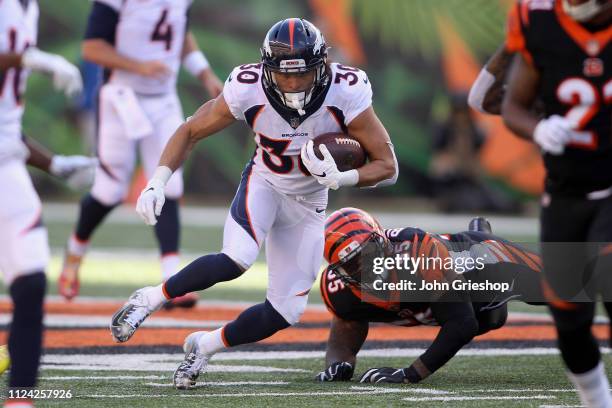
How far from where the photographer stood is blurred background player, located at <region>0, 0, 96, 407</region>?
12.3 feet

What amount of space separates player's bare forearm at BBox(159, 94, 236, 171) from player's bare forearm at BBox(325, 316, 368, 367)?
0.99 metres

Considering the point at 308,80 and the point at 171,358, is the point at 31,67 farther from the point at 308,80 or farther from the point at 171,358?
the point at 171,358

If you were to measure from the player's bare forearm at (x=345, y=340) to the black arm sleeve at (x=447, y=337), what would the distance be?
0.98ft

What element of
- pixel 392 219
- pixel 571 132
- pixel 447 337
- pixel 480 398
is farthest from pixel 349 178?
pixel 392 219

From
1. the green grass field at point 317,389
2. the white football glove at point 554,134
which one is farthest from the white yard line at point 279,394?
the white football glove at point 554,134

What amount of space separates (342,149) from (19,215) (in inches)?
57.8

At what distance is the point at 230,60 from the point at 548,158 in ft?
37.0

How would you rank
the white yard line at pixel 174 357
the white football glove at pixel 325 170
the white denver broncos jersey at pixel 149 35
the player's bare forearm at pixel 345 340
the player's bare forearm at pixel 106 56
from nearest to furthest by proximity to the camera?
the white football glove at pixel 325 170, the player's bare forearm at pixel 345 340, the white yard line at pixel 174 357, the player's bare forearm at pixel 106 56, the white denver broncos jersey at pixel 149 35

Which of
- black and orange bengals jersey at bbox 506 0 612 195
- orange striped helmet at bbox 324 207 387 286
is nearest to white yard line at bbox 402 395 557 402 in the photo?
orange striped helmet at bbox 324 207 387 286

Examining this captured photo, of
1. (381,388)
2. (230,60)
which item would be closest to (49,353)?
(381,388)

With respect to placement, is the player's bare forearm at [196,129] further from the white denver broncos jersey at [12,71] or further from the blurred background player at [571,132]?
the blurred background player at [571,132]

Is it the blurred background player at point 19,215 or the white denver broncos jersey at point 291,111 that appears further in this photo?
the white denver broncos jersey at point 291,111

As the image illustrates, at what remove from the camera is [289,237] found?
16.6ft

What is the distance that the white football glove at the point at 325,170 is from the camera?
4695 millimetres
